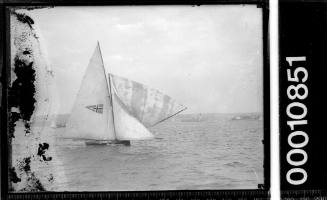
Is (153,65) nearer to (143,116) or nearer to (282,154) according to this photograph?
(143,116)

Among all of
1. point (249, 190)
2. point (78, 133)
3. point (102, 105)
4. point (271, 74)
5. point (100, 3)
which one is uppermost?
point (100, 3)

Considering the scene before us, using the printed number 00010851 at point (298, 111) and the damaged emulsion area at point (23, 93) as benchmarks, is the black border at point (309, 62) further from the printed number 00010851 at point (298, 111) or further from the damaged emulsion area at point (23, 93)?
the damaged emulsion area at point (23, 93)

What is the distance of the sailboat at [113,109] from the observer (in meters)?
1.88

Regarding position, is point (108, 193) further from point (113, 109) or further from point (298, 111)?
point (298, 111)

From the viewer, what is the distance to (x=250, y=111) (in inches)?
74.4

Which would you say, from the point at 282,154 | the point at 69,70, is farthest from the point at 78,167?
the point at 282,154

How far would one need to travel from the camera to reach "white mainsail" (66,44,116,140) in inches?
73.7

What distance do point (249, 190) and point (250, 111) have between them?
0.36 m

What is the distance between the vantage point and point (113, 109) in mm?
1909

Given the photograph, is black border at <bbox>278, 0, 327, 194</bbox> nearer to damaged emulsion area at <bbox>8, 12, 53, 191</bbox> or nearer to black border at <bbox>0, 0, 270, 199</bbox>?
black border at <bbox>0, 0, 270, 199</bbox>

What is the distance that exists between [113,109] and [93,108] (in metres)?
0.09

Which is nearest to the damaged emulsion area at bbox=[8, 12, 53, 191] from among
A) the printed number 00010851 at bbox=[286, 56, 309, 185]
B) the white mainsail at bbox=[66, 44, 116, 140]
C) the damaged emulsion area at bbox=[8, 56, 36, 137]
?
the damaged emulsion area at bbox=[8, 56, 36, 137]

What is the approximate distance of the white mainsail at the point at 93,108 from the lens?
73.7 inches

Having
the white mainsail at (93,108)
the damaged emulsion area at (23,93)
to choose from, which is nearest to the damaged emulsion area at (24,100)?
the damaged emulsion area at (23,93)
